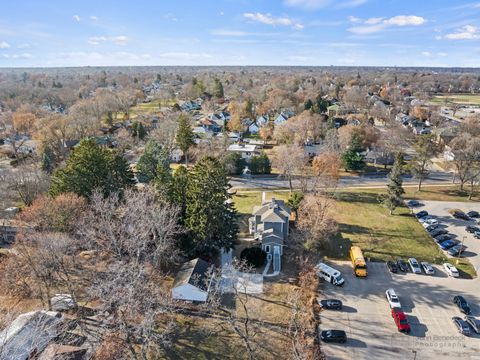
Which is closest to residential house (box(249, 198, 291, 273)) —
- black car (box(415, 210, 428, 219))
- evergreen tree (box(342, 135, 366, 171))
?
black car (box(415, 210, 428, 219))

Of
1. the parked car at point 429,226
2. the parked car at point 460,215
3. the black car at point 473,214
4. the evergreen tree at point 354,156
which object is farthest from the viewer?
the evergreen tree at point 354,156

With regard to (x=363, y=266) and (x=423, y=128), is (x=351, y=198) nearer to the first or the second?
(x=363, y=266)

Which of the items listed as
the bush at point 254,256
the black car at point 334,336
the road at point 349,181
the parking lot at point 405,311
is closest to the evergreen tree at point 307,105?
the road at point 349,181

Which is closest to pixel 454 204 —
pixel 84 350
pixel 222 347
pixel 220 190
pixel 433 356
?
pixel 433 356

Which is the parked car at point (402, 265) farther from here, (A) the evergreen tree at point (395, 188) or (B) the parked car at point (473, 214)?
(B) the parked car at point (473, 214)

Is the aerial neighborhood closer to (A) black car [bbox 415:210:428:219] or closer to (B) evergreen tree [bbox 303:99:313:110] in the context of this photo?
(A) black car [bbox 415:210:428:219]
